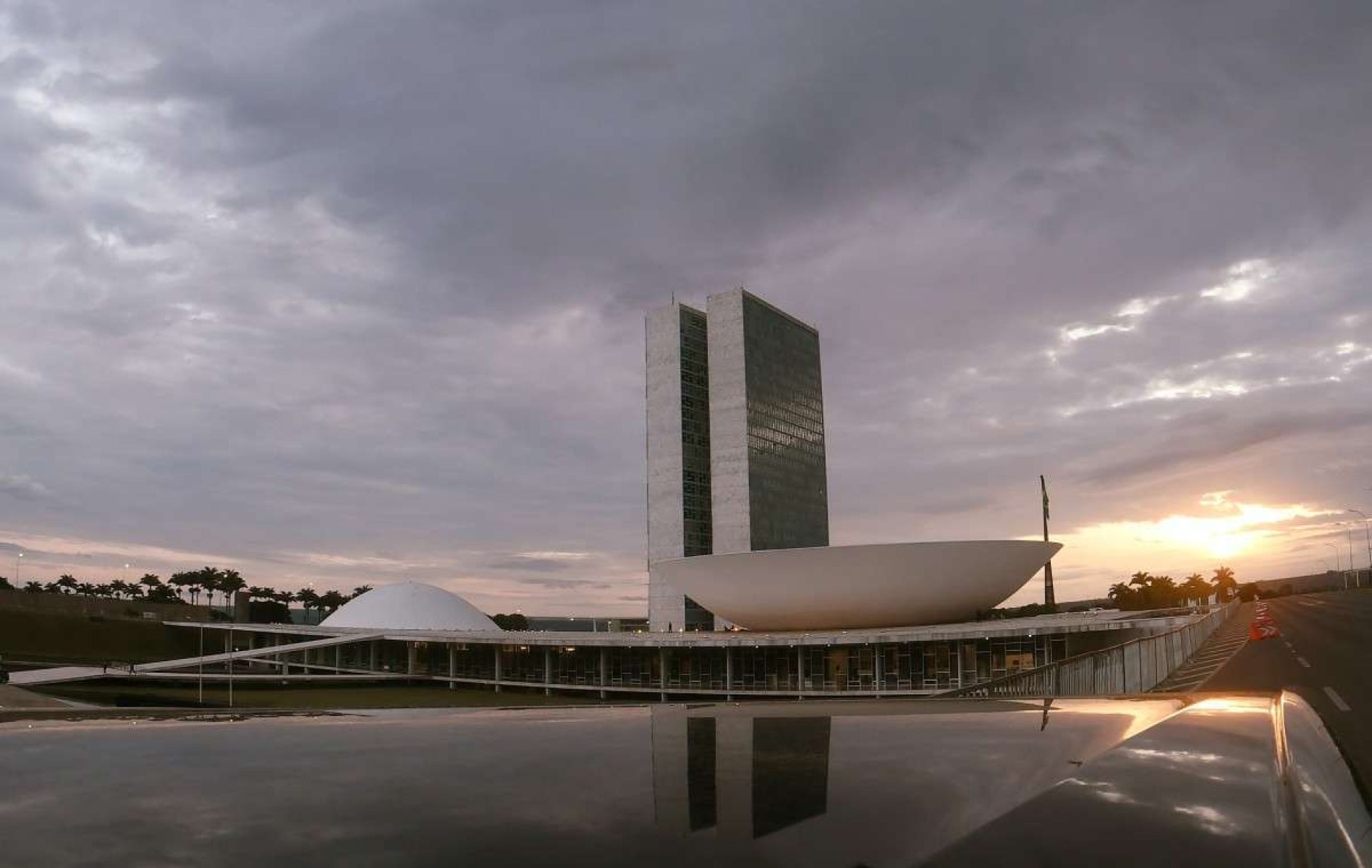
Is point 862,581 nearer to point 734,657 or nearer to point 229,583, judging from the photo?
point 734,657

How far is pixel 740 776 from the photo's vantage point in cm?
140

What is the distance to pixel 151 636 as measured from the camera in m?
80.6

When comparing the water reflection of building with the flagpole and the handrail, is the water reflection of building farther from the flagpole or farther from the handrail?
the flagpole

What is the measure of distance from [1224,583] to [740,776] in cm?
17844

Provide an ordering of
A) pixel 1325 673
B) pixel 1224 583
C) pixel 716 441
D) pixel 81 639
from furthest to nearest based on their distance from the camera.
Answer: pixel 1224 583, pixel 716 441, pixel 81 639, pixel 1325 673

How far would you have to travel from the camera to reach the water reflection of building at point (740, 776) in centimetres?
112

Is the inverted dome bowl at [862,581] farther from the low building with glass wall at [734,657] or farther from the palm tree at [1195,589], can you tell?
the palm tree at [1195,589]

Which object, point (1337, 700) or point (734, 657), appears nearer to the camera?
point (1337, 700)

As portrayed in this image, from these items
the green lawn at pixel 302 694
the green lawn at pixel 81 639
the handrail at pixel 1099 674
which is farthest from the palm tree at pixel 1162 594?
the green lawn at pixel 81 639

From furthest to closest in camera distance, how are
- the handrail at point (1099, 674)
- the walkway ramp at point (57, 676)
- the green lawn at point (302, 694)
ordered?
the walkway ramp at point (57, 676), the green lawn at point (302, 694), the handrail at point (1099, 674)

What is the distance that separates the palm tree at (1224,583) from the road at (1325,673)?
358ft

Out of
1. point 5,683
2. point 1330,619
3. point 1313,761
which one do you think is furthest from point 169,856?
point 1330,619

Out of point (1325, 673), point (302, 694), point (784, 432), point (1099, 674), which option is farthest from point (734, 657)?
point (784, 432)

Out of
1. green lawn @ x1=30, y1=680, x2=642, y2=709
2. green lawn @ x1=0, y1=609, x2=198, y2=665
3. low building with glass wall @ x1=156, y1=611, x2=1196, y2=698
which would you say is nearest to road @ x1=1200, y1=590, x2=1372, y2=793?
low building with glass wall @ x1=156, y1=611, x2=1196, y2=698
